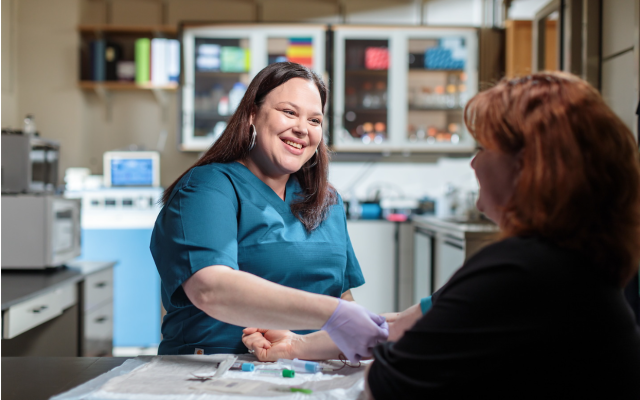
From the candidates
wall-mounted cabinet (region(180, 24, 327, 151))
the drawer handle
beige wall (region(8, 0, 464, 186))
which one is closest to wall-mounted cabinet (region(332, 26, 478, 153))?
wall-mounted cabinet (region(180, 24, 327, 151))

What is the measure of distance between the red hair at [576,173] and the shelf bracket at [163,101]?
363 centimetres

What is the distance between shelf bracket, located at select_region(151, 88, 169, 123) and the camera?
13.0ft

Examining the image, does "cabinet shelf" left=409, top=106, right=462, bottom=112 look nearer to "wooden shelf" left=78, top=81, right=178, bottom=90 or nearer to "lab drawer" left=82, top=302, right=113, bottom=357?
"wooden shelf" left=78, top=81, right=178, bottom=90

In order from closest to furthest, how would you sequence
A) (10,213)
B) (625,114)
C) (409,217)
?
(10,213) → (625,114) → (409,217)

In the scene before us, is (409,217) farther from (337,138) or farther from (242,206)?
(242,206)

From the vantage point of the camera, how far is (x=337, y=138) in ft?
12.2

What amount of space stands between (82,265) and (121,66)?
1.81 meters

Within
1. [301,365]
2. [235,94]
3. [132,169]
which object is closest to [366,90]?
[235,94]

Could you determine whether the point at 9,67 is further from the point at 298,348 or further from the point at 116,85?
the point at 298,348

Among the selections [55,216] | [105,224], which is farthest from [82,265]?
[105,224]

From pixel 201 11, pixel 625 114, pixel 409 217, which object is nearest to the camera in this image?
pixel 625 114

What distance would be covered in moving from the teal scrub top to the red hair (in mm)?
553

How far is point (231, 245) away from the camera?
1012 millimetres

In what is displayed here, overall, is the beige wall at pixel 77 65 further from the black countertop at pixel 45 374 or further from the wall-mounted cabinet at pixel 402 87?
the black countertop at pixel 45 374
